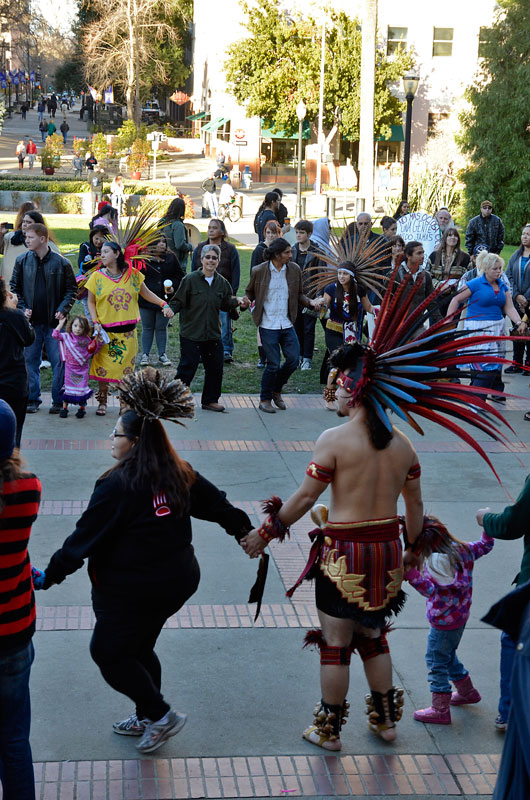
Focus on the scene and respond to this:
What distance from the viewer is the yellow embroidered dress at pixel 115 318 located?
9719mm

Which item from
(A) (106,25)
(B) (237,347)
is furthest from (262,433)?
(A) (106,25)

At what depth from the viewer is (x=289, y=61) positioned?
46312 millimetres

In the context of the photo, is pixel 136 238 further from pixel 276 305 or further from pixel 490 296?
pixel 490 296

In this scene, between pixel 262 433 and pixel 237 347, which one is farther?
pixel 237 347

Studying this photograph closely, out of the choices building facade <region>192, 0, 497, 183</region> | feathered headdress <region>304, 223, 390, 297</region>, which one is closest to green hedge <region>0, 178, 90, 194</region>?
building facade <region>192, 0, 497, 183</region>

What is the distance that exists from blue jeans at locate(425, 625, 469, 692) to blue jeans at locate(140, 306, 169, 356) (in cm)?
768

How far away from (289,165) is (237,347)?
40394 millimetres

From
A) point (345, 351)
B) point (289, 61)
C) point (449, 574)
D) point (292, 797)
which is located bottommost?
point (292, 797)

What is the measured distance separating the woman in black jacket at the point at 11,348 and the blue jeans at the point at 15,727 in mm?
3753

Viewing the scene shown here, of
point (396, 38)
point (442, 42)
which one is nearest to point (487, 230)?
point (396, 38)

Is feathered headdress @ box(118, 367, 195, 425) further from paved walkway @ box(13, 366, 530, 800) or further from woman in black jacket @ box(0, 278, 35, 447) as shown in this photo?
Result: woman in black jacket @ box(0, 278, 35, 447)

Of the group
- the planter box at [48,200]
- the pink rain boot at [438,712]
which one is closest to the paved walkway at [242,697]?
the pink rain boot at [438,712]

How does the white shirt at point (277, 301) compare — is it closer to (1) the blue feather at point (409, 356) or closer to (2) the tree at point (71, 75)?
(1) the blue feather at point (409, 356)

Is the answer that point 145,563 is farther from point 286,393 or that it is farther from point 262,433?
point 286,393
